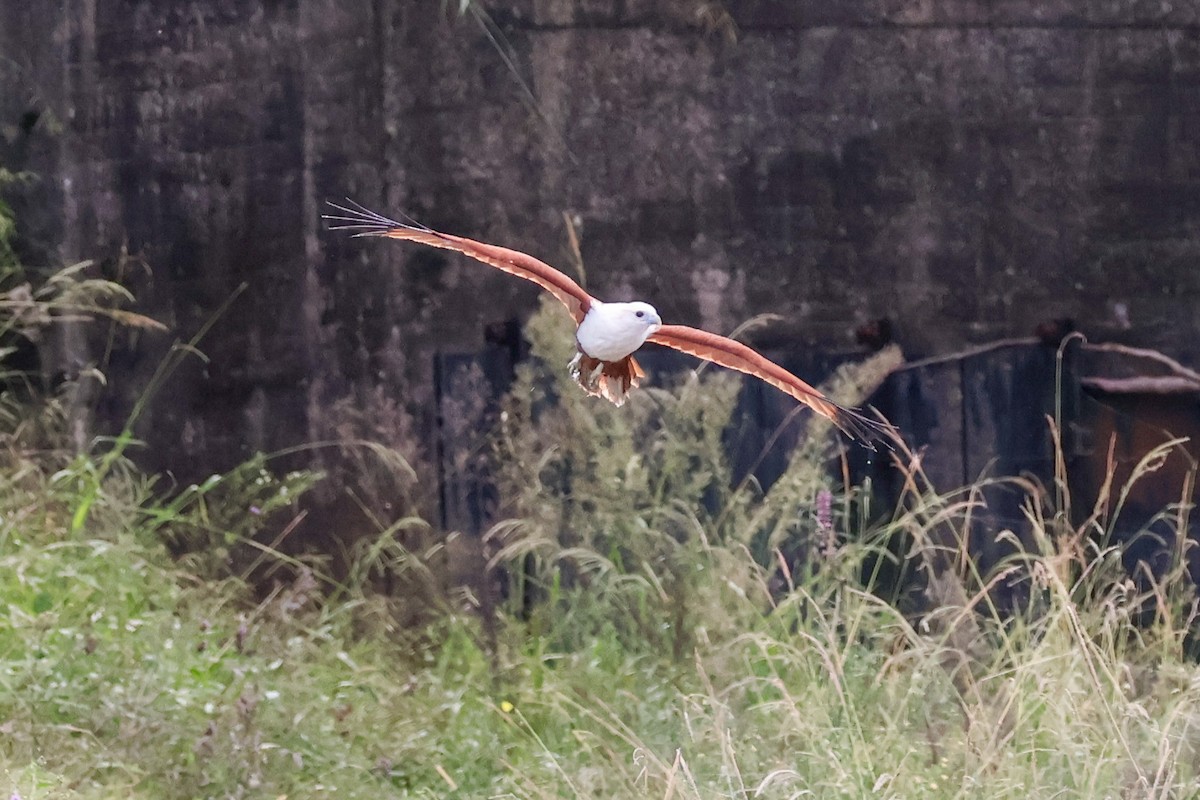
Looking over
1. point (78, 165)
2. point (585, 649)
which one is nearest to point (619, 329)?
point (585, 649)

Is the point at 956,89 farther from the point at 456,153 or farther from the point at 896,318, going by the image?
the point at 456,153

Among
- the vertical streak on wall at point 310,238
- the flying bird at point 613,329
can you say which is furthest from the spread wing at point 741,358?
the vertical streak on wall at point 310,238

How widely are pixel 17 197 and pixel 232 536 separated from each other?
5.20 feet

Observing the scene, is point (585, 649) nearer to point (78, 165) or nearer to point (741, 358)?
point (741, 358)

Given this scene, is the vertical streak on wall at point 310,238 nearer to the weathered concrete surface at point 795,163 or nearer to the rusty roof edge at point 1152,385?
the weathered concrete surface at point 795,163

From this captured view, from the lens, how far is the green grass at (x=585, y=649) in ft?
8.68

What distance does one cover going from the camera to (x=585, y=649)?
3.36 meters

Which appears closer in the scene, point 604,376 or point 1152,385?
point 604,376

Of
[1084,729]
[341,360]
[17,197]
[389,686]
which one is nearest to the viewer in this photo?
[1084,729]

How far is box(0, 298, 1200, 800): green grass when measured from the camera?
264cm

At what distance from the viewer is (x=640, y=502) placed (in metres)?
3.54

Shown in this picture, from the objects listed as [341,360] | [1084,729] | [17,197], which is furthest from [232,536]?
[1084,729]

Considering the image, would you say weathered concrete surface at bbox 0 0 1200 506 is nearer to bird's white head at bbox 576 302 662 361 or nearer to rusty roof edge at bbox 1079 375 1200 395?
rusty roof edge at bbox 1079 375 1200 395

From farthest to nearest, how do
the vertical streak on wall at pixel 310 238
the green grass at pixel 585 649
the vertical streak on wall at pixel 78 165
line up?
the vertical streak on wall at pixel 78 165, the vertical streak on wall at pixel 310 238, the green grass at pixel 585 649
